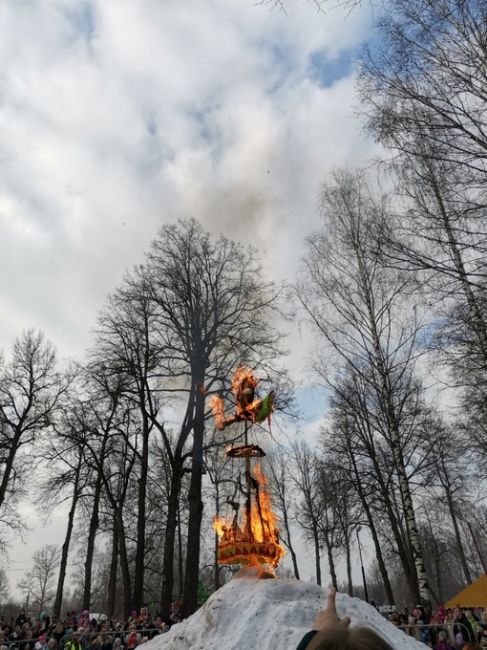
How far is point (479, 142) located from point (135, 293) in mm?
12367

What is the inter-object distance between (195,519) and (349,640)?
13.9m

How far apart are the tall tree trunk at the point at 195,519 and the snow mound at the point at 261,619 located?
492 cm

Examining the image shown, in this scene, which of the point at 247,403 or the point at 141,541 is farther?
the point at 141,541

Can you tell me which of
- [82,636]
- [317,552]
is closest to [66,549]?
[82,636]

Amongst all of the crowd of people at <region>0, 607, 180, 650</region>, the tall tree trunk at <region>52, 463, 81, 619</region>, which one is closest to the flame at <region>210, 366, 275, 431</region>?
the crowd of people at <region>0, 607, 180, 650</region>

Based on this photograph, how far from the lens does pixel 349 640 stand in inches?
49.9

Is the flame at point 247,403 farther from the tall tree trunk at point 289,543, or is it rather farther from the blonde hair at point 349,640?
the tall tree trunk at point 289,543

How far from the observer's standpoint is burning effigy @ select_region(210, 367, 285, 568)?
8.94m

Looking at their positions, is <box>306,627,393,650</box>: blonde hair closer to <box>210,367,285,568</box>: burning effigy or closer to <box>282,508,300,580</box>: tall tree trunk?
<box>210,367,285,568</box>: burning effigy

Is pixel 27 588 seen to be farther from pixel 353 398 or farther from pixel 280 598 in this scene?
pixel 280 598

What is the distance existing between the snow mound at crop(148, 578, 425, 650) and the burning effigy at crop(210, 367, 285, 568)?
1.92ft

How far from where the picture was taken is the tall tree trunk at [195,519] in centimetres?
1316

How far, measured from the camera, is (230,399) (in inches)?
597

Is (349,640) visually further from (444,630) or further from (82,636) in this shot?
(82,636)
